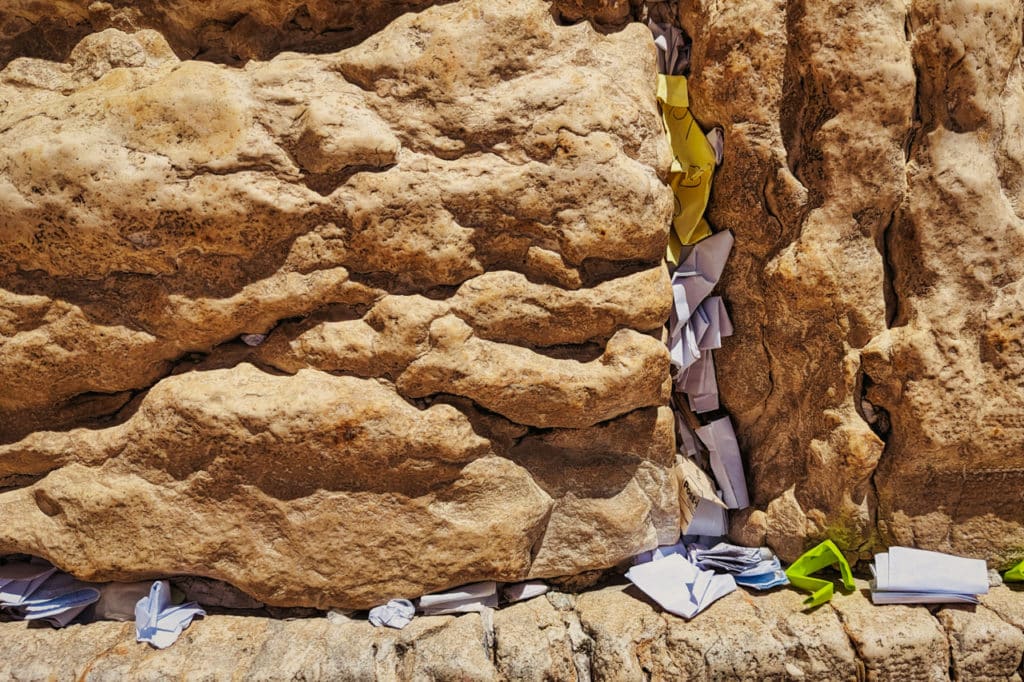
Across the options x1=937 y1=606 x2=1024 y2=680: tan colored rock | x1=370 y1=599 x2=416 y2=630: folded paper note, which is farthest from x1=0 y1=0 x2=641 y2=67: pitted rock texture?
Answer: x1=937 y1=606 x2=1024 y2=680: tan colored rock

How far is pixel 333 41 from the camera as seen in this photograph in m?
1.87

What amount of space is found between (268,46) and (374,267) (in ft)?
2.25

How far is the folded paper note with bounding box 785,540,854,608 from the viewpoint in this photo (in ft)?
6.44

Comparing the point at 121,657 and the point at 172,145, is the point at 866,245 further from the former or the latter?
the point at 121,657

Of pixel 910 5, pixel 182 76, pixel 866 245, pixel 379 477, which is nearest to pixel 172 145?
pixel 182 76

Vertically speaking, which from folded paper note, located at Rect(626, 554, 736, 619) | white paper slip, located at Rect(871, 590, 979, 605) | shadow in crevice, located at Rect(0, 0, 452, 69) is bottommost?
folded paper note, located at Rect(626, 554, 736, 619)

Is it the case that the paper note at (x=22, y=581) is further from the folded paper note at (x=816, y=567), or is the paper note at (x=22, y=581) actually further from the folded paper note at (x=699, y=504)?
the folded paper note at (x=816, y=567)

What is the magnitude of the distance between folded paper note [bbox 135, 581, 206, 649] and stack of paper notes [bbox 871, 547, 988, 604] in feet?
6.34

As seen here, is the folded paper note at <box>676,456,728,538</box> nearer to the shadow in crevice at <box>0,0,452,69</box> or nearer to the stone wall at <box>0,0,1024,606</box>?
the stone wall at <box>0,0,1024,606</box>

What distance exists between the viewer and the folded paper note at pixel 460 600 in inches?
75.9

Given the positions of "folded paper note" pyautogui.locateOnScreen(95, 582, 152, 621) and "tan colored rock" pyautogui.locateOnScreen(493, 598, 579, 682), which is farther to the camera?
"folded paper note" pyautogui.locateOnScreen(95, 582, 152, 621)

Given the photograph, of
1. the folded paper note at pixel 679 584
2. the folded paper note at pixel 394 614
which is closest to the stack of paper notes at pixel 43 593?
the folded paper note at pixel 394 614

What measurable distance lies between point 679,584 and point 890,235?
1.17 m

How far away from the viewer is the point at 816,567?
1.99 metres
